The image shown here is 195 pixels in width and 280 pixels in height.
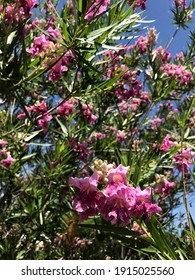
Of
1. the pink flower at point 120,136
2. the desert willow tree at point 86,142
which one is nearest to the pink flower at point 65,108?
the desert willow tree at point 86,142

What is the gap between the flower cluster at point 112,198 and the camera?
43.4 inches

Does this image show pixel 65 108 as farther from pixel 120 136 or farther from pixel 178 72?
pixel 178 72

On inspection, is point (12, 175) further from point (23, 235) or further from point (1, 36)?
point (1, 36)

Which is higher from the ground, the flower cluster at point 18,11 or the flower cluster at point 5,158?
the flower cluster at point 18,11

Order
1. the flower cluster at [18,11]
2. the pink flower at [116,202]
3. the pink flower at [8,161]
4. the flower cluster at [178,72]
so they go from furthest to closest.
A: 1. the flower cluster at [178,72]
2. the pink flower at [8,161]
3. the flower cluster at [18,11]
4. the pink flower at [116,202]

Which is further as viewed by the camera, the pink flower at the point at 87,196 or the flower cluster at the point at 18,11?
the flower cluster at the point at 18,11

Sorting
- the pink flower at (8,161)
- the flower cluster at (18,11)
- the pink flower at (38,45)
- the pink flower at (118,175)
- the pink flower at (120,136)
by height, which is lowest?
the pink flower at (120,136)

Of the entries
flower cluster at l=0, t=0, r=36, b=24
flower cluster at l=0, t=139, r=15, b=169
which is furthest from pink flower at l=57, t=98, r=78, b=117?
flower cluster at l=0, t=0, r=36, b=24

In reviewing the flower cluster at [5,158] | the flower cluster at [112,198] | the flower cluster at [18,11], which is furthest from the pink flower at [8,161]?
the flower cluster at [112,198]

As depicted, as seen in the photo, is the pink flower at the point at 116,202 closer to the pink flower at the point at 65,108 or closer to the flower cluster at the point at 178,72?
the pink flower at the point at 65,108

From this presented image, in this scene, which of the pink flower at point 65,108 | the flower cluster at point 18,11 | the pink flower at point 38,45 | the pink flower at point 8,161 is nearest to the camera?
the flower cluster at point 18,11

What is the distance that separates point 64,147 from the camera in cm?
280

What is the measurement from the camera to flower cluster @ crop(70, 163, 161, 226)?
1.10 m

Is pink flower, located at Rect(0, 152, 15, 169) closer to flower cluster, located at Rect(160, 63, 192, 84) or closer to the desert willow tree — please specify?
the desert willow tree
